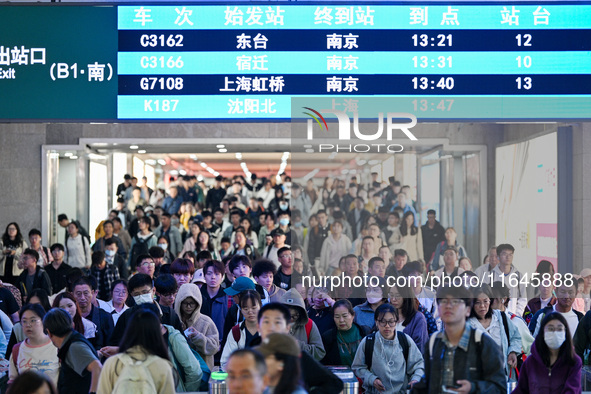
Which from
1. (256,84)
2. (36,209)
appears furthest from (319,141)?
(36,209)

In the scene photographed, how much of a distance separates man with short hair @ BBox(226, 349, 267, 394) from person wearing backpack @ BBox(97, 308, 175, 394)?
3.28ft

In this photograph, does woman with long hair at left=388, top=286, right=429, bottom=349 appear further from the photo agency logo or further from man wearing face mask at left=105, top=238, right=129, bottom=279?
man wearing face mask at left=105, top=238, right=129, bottom=279

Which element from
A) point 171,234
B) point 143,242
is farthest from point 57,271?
point 171,234

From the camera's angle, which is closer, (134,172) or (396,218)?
(396,218)

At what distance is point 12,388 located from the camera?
13.8 feet

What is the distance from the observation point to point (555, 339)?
18.6 ft

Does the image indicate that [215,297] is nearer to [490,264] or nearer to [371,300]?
[371,300]

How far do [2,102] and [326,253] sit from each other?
327 centimetres

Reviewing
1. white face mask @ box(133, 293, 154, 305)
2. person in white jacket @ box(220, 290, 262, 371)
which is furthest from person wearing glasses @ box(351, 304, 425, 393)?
white face mask @ box(133, 293, 154, 305)

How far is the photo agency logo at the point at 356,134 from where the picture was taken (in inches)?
294

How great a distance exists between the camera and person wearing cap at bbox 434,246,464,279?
26.1 ft

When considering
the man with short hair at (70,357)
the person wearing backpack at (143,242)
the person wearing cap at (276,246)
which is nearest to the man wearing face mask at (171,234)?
the person wearing backpack at (143,242)

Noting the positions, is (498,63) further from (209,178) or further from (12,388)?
(209,178)

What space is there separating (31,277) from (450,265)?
558 cm
